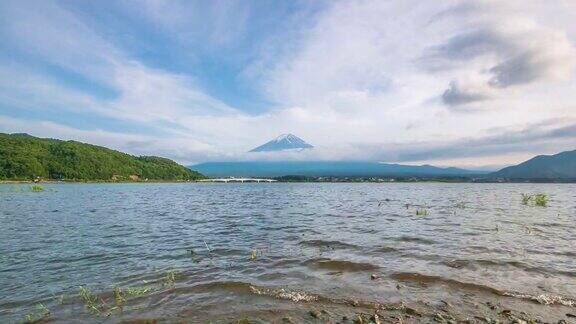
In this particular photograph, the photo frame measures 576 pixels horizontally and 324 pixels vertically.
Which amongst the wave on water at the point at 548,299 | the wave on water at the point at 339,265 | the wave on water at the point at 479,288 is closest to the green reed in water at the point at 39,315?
the wave on water at the point at 339,265

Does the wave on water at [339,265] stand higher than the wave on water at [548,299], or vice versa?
the wave on water at [339,265]

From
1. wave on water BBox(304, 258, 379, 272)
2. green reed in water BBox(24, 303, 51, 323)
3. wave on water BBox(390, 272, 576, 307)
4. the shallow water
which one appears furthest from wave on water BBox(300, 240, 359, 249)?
green reed in water BBox(24, 303, 51, 323)

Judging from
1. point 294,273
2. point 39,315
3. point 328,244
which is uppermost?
point 328,244

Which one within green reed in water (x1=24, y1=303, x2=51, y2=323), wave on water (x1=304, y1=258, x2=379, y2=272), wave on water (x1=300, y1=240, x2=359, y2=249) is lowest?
green reed in water (x1=24, y1=303, x2=51, y2=323)

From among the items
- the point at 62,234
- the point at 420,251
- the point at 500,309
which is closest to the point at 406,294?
the point at 500,309

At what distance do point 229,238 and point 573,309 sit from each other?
2099cm

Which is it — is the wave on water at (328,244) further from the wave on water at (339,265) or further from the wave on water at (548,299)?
the wave on water at (548,299)

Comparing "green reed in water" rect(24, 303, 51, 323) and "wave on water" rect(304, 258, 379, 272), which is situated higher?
"wave on water" rect(304, 258, 379, 272)

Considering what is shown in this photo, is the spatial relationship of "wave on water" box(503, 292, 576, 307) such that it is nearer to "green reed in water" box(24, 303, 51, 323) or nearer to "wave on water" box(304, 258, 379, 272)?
"wave on water" box(304, 258, 379, 272)

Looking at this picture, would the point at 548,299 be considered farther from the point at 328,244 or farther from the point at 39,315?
the point at 39,315

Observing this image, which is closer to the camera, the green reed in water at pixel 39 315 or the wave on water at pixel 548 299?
the green reed in water at pixel 39 315

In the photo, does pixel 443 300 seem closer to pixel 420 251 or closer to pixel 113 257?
pixel 420 251

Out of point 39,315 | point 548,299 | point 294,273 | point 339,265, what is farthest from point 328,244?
point 39,315

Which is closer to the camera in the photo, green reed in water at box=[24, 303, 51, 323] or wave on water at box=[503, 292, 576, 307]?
green reed in water at box=[24, 303, 51, 323]
